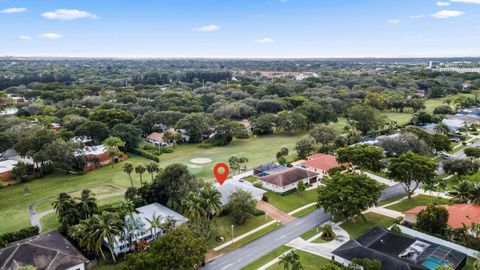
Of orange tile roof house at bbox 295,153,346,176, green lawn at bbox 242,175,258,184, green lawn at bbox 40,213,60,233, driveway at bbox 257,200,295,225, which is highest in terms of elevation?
orange tile roof house at bbox 295,153,346,176

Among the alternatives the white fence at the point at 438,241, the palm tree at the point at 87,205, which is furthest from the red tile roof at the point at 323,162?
the palm tree at the point at 87,205

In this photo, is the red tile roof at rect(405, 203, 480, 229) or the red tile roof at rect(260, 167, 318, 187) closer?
the red tile roof at rect(405, 203, 480, 229)

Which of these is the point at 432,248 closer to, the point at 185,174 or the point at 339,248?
the point at 339,248

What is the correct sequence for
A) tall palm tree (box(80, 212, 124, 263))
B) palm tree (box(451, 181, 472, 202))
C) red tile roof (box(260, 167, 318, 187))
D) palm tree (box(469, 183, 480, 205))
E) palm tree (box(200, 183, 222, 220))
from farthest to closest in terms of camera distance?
red tile roof (box(260, 167, 318, 187)) < palm tree (box(451, 181, 472, 202)) < palm tree (box(469, 183, 480, 205)) < palm tree (box(200, 183, 222, 220)) < tall palm tree (box(80, 212, 124, 263))

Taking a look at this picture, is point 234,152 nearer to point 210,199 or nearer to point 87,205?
point 210,199

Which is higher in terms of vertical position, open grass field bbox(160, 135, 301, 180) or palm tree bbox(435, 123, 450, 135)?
palm tree bbox(435, 123, 450, 135)

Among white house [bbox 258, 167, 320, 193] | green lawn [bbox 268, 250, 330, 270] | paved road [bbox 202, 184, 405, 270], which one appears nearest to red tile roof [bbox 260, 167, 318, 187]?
white house [bbox 258, 167, 320, 193]

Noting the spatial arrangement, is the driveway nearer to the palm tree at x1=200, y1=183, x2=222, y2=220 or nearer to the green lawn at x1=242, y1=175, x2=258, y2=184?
the green lawn at x1=242, y1=175, x2=258, y2=184
